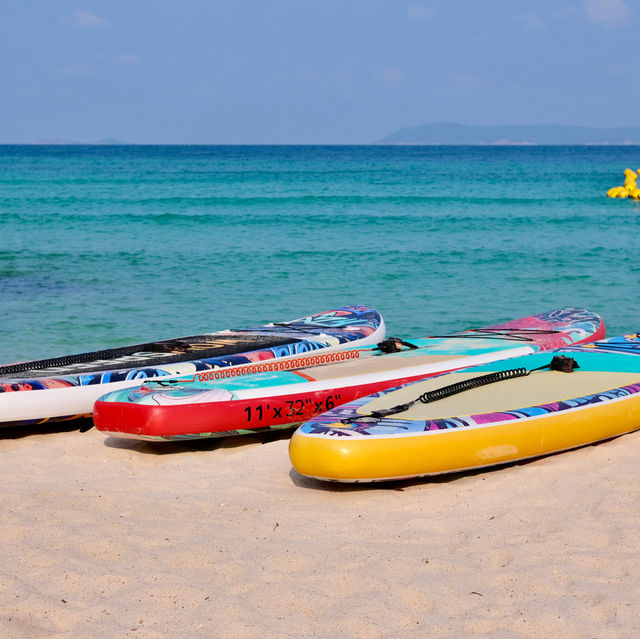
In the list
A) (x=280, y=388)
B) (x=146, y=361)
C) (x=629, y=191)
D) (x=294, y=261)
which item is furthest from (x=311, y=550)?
(x=629, y=191)

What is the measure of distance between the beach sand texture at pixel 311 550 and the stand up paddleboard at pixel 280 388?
22 centimetres

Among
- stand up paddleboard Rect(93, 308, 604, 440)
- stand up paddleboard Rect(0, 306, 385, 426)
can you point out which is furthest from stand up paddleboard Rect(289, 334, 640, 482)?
stand up paddleboard Rect(0, 306, 385, 426)

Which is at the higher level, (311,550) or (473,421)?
(473,421)

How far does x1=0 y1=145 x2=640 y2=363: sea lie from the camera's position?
9.88m

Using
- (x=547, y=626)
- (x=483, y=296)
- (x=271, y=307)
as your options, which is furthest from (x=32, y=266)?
(x=547, y=626)

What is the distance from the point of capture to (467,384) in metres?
5.22

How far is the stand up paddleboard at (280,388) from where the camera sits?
511 cm

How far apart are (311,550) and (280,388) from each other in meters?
1.74

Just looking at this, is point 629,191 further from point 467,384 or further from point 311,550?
point 311,550

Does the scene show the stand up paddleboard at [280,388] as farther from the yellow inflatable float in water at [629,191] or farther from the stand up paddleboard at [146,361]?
the yellow inflatable float in water at [629,191]

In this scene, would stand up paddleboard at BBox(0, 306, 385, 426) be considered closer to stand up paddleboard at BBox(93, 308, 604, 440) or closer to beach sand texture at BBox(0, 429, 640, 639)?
stand up paddleboard at BBox(93, 308, 604, 440)

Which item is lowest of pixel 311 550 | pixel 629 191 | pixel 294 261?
pixel 311 550

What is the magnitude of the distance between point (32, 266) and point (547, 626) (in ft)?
38.1

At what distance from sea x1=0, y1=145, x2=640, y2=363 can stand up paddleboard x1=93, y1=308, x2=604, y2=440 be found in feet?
8.89
